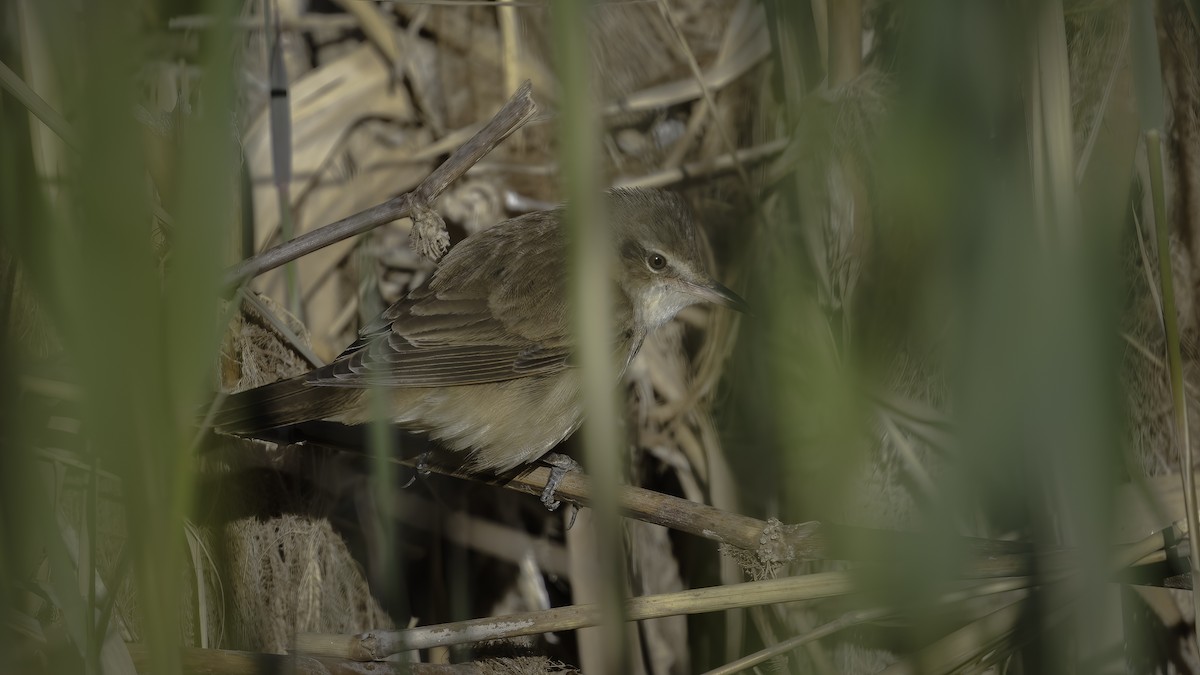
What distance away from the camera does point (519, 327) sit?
3381 millimetres

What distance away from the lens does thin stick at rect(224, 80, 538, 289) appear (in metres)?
2.39

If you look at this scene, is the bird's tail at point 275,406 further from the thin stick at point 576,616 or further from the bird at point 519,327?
the thin stick at point 576,616

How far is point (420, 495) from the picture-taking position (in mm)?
3807

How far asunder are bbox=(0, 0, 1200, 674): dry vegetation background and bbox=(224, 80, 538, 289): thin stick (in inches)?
3.4

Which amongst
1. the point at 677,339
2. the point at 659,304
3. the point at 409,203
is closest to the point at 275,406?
the point at 409,203

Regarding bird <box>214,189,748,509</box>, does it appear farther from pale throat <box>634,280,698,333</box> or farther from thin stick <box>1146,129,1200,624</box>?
thin stick <box>1146,129,1200,624</box>

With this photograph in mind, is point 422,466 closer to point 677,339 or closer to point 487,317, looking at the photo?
point 487,317

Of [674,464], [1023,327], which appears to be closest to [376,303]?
[674,464]

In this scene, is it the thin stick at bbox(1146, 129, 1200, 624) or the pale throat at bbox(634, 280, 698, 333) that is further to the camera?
the pale throat at bbox(634, 280, 698, 333)

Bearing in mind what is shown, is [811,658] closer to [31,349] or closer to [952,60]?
[952,60]

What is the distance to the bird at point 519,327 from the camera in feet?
10.6

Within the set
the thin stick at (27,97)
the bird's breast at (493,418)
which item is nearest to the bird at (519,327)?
the bird's breast at (493,418)

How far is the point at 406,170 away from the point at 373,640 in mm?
2336

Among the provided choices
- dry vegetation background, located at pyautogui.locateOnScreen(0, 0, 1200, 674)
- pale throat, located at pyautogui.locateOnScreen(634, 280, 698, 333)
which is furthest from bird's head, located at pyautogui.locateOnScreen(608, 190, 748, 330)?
dry vegetation background, located at pyautogui.locateOnScreen(0, 0, 1200, 674)
